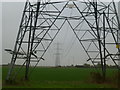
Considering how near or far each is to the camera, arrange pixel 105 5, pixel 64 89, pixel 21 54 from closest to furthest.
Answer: pixel 64 89
pixel 21 54
pixel 105 5

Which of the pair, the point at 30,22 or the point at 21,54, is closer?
the point at 21,54

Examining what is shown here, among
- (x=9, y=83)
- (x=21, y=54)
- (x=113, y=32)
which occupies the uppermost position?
(x=113, y=32)

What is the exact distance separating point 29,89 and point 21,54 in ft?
13.2

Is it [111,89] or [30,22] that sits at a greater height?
[30,22]

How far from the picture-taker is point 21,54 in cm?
1445

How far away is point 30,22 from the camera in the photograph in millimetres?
15945

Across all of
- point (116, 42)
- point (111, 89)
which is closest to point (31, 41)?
point (116, 42)

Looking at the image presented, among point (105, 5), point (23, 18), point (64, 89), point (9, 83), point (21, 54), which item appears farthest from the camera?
point (105, 5)

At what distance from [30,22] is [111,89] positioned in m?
7.42

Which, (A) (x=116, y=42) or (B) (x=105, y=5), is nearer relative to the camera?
(A) (x=116, y=42)

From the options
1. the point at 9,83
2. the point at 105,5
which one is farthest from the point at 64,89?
the point at 105,5

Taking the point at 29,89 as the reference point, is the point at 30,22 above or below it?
above

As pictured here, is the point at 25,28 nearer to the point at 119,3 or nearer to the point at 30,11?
the point at 30,11

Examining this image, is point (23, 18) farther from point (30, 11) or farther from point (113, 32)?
point (113, 32)
